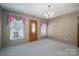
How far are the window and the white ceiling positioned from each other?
0.15 meters

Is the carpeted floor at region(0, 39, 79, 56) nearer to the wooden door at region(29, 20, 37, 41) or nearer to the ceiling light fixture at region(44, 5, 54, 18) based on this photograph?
the wooden door at region(29, 20, 37, 41)

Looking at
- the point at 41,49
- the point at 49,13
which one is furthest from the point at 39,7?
the point at 41,49

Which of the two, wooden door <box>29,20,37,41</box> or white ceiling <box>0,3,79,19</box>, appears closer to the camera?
white ceiling <box>0,3,79,19</box>

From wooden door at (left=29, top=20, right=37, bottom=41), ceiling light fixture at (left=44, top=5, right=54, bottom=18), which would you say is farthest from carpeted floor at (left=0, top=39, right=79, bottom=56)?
ceiling light fixture at (left=44, top=5, right=54, bottom=18)

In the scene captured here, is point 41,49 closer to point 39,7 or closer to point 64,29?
point 64,29

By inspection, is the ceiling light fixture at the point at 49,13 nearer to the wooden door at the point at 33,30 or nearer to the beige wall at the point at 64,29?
the beige wall at the point at 64,29

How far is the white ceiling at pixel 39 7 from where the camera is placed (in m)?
1.70

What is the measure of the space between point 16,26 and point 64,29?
33.8 inches

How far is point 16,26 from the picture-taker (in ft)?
5.84

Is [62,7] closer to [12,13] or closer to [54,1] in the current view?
[54,1]

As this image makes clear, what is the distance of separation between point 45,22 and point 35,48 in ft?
1.67

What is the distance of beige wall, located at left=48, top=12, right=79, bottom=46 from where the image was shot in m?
1.79

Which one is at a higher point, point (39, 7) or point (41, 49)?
point (39, 7)

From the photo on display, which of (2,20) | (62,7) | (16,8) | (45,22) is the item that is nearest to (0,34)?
(2,20)
